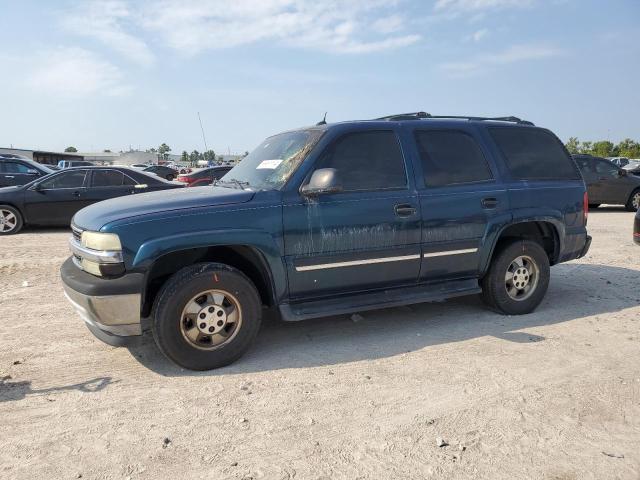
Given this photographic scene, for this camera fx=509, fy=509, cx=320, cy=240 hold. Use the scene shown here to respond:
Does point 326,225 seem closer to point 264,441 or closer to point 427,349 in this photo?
point 427,349

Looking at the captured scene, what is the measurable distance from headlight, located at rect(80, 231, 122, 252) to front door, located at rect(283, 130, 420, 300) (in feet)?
4.03

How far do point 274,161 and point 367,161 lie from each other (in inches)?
32.0

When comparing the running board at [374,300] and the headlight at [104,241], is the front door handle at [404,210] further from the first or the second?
the headlight at [104,241]

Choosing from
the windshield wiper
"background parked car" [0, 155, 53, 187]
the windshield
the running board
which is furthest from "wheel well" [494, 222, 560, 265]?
"background parked car" [0, 155, 53, 187]

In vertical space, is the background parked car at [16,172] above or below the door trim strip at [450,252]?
above

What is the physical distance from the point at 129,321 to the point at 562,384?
305 centimetres

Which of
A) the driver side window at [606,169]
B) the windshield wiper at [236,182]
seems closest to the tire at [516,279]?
the windshield wiper at [236,182]

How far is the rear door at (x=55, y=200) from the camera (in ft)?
34.3

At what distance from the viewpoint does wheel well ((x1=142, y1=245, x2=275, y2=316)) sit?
391cm

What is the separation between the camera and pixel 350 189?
4227 millimetres

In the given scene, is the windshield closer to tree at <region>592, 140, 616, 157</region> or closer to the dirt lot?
the dirt lot

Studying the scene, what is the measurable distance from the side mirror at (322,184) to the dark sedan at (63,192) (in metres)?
6.98

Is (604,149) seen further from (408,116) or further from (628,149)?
(408,116)

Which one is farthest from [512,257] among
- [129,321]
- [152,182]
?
[152,182]
